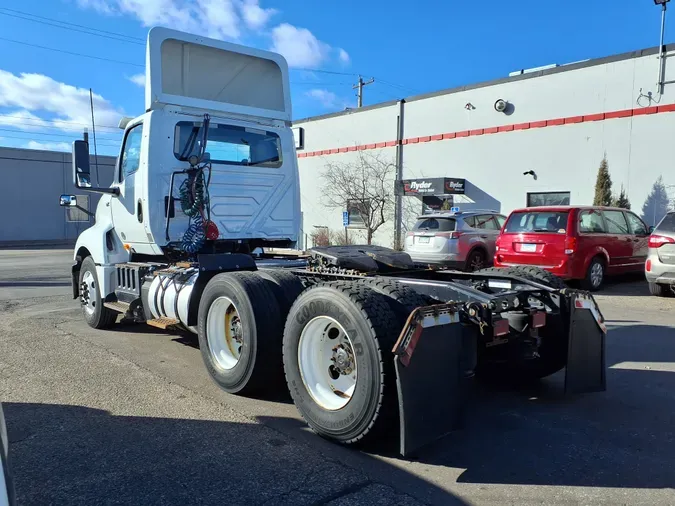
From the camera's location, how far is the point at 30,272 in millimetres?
16141

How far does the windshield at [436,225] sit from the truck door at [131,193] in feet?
25.9

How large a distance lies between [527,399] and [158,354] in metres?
4.00

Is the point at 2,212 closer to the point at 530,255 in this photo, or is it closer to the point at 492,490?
the point at 530,255

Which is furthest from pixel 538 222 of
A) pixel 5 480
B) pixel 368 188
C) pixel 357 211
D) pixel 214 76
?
pixel 357 211

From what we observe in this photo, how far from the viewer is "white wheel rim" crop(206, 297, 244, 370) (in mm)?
4945

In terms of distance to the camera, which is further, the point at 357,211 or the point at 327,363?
the point at 357,211

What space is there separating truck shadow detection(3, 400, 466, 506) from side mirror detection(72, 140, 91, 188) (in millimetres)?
3224

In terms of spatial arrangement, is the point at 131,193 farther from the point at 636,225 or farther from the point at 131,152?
the point at 636,225

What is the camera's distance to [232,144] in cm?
686

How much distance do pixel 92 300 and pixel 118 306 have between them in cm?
87

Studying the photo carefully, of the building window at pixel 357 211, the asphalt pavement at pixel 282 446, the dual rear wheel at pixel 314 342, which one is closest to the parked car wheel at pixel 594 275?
the asphalt pavement at pixel 282 446

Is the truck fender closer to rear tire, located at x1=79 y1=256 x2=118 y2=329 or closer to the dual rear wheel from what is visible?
rear tire, located at x1=79 y1=256 x2=118 y2=329

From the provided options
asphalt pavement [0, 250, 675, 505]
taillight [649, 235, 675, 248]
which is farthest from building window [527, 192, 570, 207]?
asphalt pavement [0, 250, 675, 505]

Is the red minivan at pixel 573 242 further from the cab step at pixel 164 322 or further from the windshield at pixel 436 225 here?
the cab step at pixel 164 322
